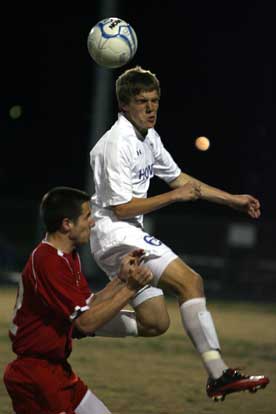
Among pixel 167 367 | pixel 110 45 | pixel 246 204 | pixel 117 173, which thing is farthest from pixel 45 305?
pixel 167 367

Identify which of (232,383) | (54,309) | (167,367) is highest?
(54,309)

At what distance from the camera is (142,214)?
23.5 ft

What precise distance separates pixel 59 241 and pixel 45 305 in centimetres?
36

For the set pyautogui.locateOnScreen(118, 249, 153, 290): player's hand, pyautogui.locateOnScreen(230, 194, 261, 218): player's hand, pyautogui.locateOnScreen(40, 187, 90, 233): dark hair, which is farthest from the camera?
pyautogui.locateOnScreen(230, 194, 261, 218): player's hand

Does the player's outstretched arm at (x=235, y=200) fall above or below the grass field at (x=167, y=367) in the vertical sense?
above

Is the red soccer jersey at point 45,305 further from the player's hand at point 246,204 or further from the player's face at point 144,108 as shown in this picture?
the player's hand at point 246,204

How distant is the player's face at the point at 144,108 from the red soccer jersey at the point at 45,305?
1734 millimetres

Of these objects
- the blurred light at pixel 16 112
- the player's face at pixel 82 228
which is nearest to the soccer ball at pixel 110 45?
the player's face at pixel 82 228

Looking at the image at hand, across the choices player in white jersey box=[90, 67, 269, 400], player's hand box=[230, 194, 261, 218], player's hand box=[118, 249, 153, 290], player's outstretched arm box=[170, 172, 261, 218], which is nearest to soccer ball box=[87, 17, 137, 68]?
player in white jersey box=[90, 67, 269, 400]

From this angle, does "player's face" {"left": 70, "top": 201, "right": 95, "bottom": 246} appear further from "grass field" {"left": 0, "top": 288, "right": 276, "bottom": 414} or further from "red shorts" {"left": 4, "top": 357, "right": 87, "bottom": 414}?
"grass field" {"left": 0, "top": 288, "right": 276, "bottom": 414}

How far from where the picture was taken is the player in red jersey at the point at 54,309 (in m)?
5.64

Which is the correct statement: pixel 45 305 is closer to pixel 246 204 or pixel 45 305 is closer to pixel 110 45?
pixel 246 204

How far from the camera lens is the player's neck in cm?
578

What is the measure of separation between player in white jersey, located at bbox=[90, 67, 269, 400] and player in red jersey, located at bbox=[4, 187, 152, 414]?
1138mm
